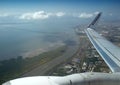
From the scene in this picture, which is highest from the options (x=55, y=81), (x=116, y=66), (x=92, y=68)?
(x=55, y=81)

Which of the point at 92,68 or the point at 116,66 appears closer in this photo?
the point at 116,66

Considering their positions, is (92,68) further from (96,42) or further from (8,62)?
(8,62)

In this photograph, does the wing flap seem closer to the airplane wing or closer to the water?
the airplane wing

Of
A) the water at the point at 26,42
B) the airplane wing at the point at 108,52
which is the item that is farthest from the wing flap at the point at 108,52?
the water at the point at 26,42

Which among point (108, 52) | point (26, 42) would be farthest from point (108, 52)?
point (26, 42)

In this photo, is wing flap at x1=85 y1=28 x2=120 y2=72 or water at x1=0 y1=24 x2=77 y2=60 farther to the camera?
water at x1=0 y1=24 x2=77 y2=60

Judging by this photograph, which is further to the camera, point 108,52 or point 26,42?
point 26,42

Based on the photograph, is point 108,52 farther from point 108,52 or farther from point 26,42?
point 26,42

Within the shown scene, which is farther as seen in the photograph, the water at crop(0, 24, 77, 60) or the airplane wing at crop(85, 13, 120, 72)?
the water at crop(0, 24, 77, 60)

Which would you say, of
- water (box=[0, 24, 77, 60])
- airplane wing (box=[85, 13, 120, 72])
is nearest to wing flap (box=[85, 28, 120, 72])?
airplane wing (box=[85, 13, 120, 72])

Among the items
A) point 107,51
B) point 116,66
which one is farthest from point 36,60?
point 116,66

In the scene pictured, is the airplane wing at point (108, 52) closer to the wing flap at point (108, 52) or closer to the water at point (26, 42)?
the wing flap at point (108, 52)
